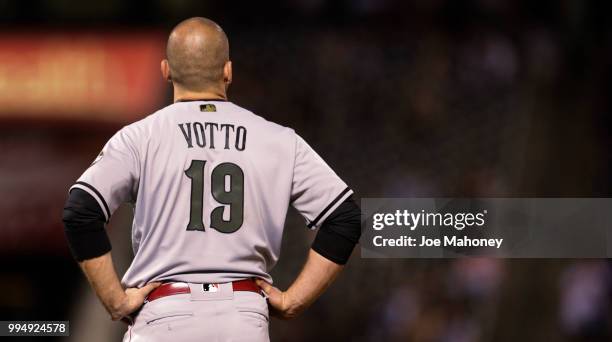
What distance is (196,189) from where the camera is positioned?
7.89 ft

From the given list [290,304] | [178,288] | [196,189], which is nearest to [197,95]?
[196,189]

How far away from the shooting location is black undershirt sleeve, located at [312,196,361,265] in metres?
A: 2.62

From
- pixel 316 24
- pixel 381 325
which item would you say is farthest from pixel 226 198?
pixel 316 24

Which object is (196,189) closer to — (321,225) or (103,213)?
(103,213)

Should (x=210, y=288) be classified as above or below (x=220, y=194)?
below

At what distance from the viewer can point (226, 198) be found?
2.42 m

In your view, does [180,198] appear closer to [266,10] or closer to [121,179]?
[121,179]

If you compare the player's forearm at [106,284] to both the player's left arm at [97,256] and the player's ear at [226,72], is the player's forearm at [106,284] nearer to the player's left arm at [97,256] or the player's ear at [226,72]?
the player's left arm at [97,256]

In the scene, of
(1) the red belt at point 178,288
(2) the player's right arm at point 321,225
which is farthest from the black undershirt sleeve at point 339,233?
(1) the red belt at point 178,288

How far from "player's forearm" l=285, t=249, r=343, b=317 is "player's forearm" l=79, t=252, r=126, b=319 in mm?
441

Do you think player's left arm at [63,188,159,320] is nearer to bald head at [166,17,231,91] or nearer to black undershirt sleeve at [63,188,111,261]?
black undershirt sleeve at [63,188,111,261]

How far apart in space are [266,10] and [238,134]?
4.73 m

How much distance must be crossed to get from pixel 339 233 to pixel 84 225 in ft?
2.17

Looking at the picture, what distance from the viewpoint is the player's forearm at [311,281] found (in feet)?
8.58
